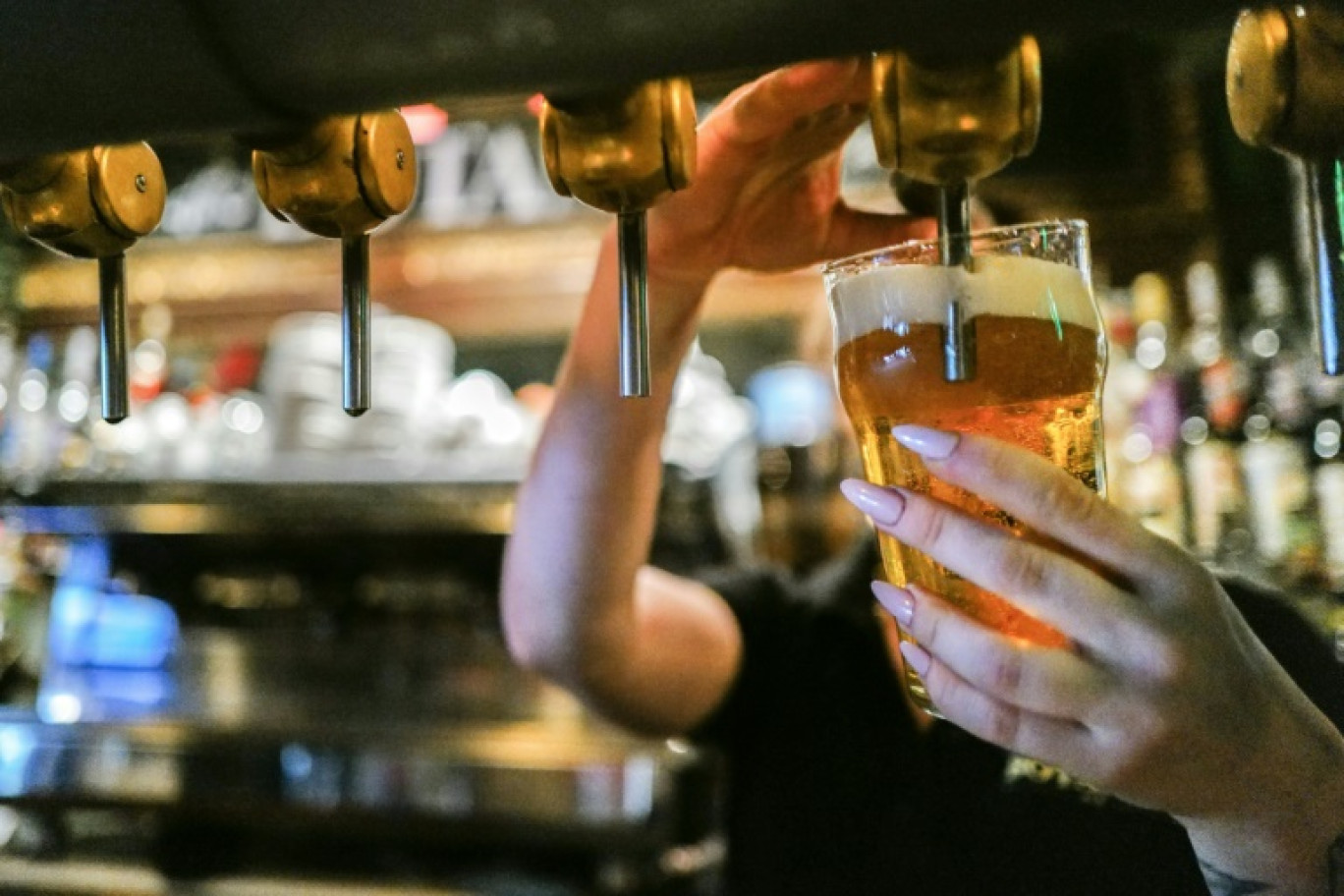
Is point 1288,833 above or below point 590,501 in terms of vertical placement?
below

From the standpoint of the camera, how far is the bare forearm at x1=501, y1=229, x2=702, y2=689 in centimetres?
91

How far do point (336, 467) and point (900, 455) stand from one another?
2117mm

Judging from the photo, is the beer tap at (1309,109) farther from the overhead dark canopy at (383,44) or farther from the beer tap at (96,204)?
the beer tap at (96,204)

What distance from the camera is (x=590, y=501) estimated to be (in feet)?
3.37

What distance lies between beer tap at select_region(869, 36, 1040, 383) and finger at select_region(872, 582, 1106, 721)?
0.19 meters

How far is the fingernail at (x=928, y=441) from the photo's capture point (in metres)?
0.48

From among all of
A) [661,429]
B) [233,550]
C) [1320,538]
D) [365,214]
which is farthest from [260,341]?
[365,214]

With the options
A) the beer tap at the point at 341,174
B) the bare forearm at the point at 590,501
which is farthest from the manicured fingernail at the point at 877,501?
the bare forearm at the point at 590,501

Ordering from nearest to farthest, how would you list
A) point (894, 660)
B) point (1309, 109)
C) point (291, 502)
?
point (1309, 109)
point (894, 660)
point (291, 502)

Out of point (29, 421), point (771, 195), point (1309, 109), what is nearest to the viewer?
point (1309, 109)

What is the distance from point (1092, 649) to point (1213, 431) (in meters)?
1.57

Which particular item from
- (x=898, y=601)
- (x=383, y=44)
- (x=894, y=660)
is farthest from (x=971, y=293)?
(x=894, y=660)

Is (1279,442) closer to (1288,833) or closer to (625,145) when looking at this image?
(1288,833)

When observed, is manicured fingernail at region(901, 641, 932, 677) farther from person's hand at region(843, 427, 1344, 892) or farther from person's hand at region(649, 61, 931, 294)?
person's hand at region(649, 61, 931, 294)
